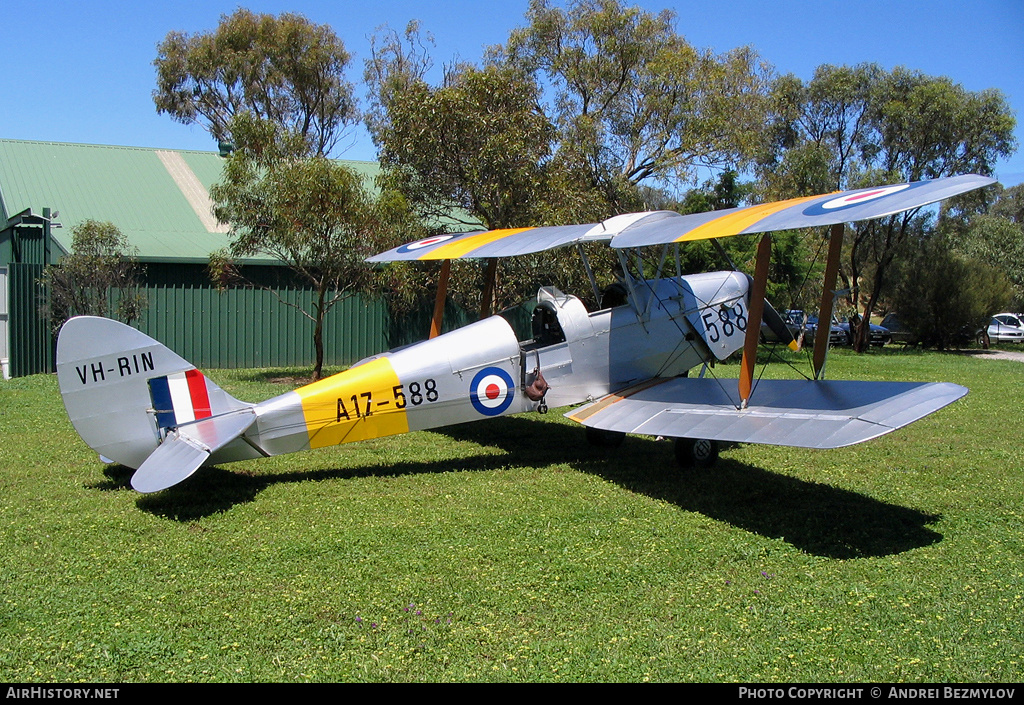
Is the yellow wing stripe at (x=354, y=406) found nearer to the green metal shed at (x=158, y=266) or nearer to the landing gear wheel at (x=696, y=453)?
the landing gear wheel at (x=696, y=453)

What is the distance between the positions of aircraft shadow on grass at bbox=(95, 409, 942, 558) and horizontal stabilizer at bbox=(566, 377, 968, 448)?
2.22ft

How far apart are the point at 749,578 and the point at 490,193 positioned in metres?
10.4

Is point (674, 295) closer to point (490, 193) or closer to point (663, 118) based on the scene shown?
point (490, 193)

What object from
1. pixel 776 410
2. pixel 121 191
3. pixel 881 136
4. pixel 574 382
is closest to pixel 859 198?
pixel 776 410

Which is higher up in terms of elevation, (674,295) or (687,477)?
(674,295)

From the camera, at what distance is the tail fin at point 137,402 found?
237 inches

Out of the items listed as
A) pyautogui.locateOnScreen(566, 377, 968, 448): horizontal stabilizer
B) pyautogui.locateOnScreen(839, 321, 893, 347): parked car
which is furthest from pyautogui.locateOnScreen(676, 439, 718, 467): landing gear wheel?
pyautogui.locateOnScreen(839, 321, 893, 347): parked car

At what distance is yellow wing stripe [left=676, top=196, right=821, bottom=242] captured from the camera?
6.28m

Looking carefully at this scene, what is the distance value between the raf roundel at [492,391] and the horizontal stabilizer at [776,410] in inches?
28.5

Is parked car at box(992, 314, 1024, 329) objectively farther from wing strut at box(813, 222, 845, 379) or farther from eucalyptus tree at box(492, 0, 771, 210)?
wing strut at box(813, 222, 845, 379)

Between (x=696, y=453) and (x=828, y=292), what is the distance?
2253mm

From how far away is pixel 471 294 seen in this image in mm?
15156
